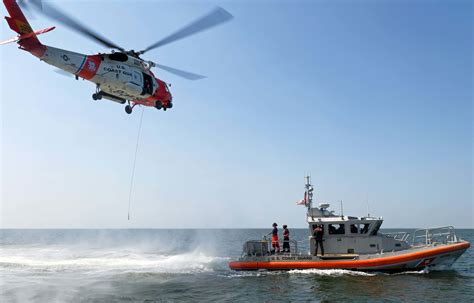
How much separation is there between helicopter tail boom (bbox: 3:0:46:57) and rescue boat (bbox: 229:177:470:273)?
40.1 feet

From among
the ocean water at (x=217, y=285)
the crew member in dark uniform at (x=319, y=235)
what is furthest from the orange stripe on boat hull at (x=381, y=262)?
the crew member in dark uniform at (x=319, y=235)

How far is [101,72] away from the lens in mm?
14688

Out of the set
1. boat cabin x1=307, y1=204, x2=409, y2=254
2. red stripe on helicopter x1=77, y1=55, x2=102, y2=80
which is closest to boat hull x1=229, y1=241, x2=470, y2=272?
boat cabin x1=307, y1=204, x2=409, y2=254

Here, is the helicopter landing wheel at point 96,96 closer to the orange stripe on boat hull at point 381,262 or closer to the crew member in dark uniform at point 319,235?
the crew member in dark uniform at point 319,235

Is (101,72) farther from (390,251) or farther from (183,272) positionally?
(390,251)

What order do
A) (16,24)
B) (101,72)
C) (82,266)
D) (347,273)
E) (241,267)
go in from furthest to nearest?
(82,266) < (241,267) < (347,273) < (101,72) < (16,24)

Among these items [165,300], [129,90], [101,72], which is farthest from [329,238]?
[101,72]

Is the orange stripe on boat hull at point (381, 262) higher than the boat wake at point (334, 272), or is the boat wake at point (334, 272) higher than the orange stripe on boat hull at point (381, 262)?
the orange stripe on boat hull at point (381, 262)

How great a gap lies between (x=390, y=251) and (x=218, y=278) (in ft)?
25.5

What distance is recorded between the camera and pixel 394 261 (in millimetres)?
17297

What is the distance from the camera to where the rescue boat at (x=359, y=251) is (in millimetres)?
17406

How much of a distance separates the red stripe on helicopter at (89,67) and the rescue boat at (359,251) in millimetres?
10517

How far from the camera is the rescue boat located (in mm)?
17406

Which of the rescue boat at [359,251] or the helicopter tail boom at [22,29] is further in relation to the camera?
the rescue boat at [359,251]
